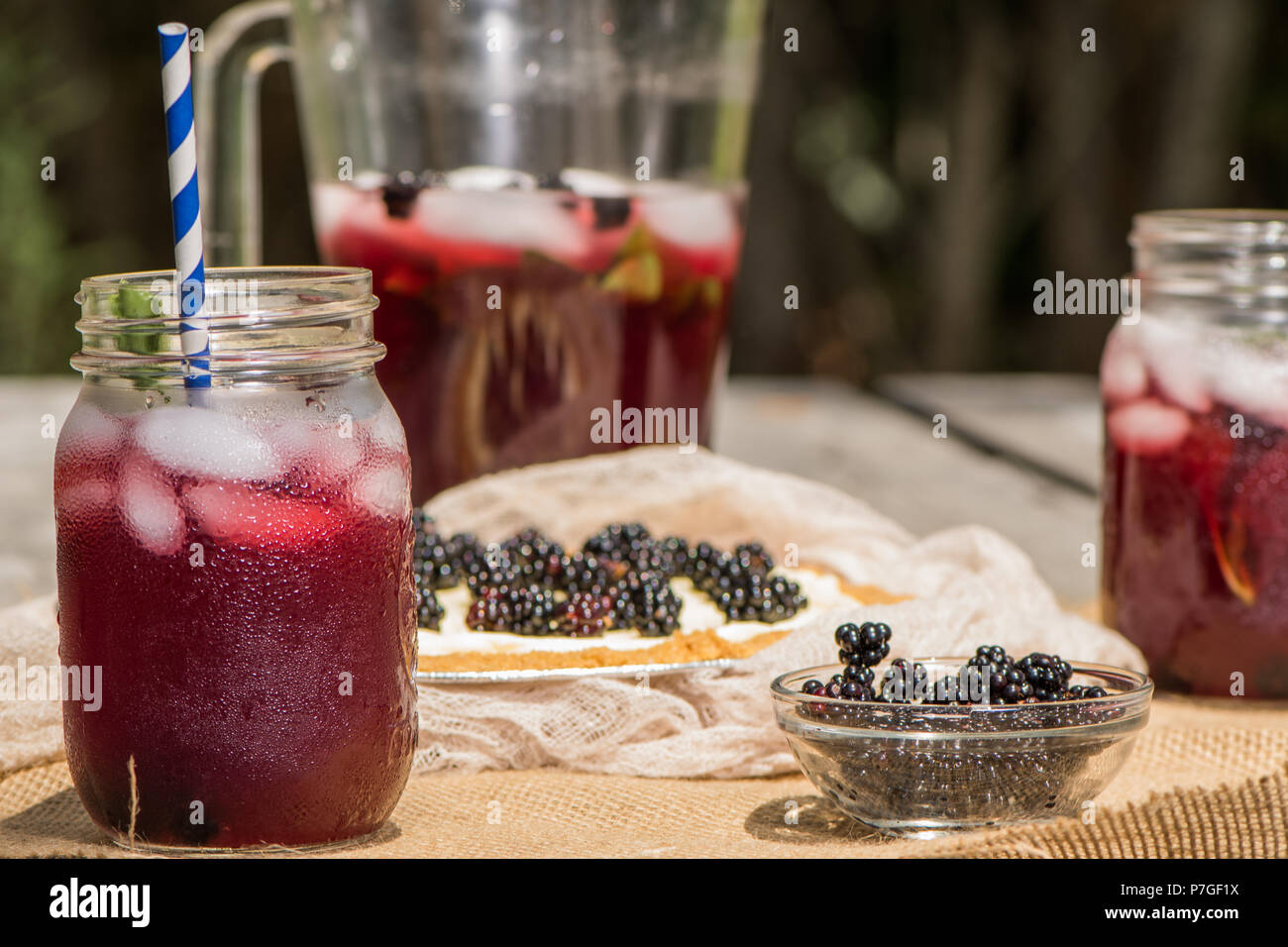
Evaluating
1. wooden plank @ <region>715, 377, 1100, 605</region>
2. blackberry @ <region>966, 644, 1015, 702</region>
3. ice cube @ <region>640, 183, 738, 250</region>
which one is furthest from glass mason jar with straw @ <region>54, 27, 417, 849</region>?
wooden plank @ <region>715, 377, 1100, 605</region>

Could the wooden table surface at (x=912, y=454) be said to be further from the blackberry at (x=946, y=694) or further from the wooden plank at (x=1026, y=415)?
the blackberry at (x=946, y=694)

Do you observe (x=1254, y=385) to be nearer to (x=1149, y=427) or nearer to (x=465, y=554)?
(x=1149, y=427)

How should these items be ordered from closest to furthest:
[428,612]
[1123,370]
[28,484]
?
[428,612] < [1123,370] < [28,484]

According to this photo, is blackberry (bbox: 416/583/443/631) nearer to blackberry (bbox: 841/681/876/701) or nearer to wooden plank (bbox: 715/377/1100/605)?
blackberry (bbox: 841/681/876/701)

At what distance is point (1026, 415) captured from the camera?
3289 millimetres

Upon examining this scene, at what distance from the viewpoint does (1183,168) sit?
536 cm

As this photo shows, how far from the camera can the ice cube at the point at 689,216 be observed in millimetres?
2018

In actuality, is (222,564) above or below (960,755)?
above

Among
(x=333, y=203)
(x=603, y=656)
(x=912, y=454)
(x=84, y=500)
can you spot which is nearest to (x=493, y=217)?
(x=333, y=203)

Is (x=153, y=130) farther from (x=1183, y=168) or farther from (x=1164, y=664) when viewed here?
(x=1164, y=664)

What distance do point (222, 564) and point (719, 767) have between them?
0.52 metres

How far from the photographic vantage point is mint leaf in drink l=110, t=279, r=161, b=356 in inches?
44.6

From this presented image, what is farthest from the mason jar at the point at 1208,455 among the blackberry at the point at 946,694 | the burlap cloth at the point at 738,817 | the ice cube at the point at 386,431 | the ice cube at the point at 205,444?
the ice cube at the point at 205,444

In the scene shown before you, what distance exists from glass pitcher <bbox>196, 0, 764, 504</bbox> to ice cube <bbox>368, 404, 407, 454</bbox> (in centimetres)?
74
